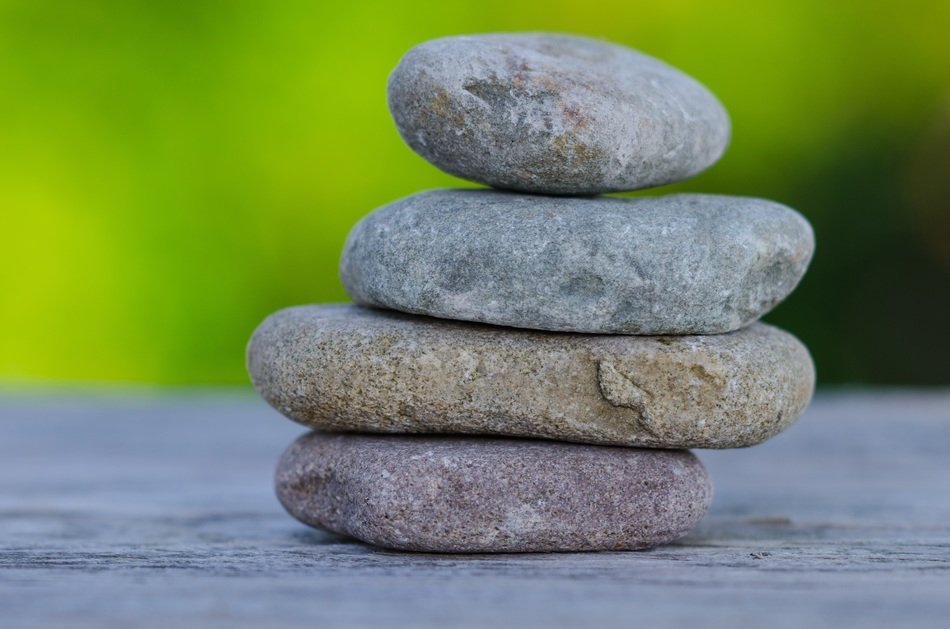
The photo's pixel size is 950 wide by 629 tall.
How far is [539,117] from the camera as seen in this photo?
225cm

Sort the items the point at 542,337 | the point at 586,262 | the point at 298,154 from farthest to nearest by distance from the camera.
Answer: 1. the point at 298,154
2. the point at 542,337
3. the point at 586,262

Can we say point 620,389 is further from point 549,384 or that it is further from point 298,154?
point 298,154

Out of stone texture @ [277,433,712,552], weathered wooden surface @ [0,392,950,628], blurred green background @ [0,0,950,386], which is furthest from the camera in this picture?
blurred green background @ [0,0,950,386]

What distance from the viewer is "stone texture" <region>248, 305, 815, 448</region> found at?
2.24 m

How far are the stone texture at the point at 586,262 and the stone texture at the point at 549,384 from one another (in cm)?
5

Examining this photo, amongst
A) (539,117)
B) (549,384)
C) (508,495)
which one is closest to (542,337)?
(549,384)

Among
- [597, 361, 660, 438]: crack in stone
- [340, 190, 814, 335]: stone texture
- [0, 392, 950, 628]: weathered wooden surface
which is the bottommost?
[0, 392, 950, 628]: weathered wooden surface

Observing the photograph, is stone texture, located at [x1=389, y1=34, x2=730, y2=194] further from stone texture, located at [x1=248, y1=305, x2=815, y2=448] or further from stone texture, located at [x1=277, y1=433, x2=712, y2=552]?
stone texture, located at [x1=277, y1=433, x2=712, y2=552]

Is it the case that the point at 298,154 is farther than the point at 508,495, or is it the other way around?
the point at 298,154

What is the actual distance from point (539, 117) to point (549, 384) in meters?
0.52

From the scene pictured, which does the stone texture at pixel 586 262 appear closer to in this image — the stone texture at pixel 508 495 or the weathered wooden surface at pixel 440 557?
the stone texture at pixel 508 495

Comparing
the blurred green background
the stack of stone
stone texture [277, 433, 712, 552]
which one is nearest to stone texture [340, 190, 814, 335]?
the stack of stone

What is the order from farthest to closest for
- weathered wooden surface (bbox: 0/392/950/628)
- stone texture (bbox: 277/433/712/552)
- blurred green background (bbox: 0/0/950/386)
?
blurred green background (bbox: 0/0/950/386) < stone texture (bbox: 277/433/712/552) < weathered wooden surface (bbox: 0/392/950/628)

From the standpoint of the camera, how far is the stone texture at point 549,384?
7.34 ft
